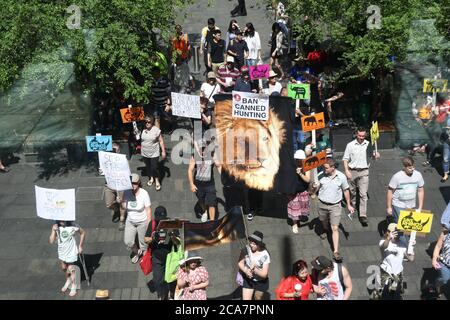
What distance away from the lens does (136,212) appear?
33.7 feet

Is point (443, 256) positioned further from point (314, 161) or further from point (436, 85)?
point (436, 85)

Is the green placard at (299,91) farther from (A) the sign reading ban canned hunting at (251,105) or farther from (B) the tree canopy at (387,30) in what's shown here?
(A) the sign reading ban canned hunting at (251,105)

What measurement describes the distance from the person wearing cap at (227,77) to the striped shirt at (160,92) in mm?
1199

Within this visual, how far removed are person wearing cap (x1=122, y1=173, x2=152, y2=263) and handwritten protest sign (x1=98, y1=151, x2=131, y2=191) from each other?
0.15 m

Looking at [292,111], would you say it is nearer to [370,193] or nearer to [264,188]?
[264,188]

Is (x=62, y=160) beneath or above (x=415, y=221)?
above

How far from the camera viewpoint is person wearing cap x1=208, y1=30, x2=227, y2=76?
15.8 m

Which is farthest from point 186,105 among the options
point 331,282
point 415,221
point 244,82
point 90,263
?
point 331,282

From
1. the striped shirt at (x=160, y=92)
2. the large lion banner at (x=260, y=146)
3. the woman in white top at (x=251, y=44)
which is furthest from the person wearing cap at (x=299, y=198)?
the woman in white top at (x=251, y=44)

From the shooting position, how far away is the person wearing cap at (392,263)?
30.0 ft

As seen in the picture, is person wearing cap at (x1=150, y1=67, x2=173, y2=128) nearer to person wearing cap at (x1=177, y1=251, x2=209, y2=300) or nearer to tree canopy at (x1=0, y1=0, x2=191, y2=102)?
tree canopy at (x1=0, y1=0, x2=191, y2=102)

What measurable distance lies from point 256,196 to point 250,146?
0.89 metres

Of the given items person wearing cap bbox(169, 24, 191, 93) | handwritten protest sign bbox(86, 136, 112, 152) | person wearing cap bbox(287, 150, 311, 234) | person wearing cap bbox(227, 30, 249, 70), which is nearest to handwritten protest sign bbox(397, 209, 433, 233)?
person wearing cap bbox(287, 150, 311, 234)

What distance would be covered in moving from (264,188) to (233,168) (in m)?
0.65
